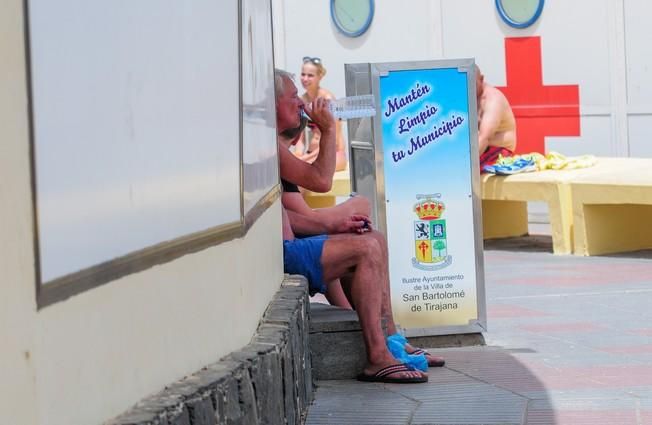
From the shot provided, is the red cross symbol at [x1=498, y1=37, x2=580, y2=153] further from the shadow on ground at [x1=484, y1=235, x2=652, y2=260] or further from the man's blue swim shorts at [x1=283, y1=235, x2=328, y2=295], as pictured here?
the man's blue swim shorts at [x1=283, y1=235, x2=328, y2=295]

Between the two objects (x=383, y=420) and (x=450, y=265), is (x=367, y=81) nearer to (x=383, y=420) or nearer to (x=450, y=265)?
(x=450, y=265)

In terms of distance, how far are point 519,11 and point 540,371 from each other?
734cm

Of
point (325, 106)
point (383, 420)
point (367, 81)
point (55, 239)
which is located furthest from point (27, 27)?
point (367, 81)

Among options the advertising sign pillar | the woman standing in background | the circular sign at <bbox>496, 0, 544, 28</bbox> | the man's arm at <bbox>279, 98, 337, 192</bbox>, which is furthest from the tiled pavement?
the circular sign at <bbox>496, 0, 544, 28</bbox>

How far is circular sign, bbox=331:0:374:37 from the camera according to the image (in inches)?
519

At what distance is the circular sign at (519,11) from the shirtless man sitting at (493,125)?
72.3 inches

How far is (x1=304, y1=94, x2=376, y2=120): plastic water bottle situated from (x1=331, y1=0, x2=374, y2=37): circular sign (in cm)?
743

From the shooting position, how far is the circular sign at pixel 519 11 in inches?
481

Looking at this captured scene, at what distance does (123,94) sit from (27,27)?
47 centimetres

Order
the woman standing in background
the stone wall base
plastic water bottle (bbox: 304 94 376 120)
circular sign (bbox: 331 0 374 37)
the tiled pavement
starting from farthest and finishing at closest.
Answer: circular sign (bbox: 331 0 374 37) → the woman standing in background → plastic water bottle (bbox: 304 94 376 120) → the tiled pavement → the stone wall base

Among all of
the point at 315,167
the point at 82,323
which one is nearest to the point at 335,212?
the point at 315,167

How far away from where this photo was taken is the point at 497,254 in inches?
395

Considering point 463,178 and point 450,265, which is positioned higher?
point 463,178

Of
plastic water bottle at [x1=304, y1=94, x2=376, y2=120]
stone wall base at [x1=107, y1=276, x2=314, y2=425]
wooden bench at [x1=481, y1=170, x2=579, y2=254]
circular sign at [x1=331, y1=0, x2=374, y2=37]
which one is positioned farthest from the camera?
circular sign at [x1=331, y1=0, x2=374, y2=37]
